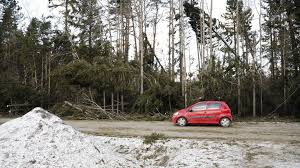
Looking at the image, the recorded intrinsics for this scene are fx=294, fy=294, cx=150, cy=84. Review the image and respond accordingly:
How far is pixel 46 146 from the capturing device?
27.1ft

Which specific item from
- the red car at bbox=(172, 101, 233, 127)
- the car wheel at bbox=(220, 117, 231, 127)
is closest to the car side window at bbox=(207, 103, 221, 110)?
the red car at bbox=(172, 101, 233, 127)

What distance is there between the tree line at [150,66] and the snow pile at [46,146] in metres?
13.6

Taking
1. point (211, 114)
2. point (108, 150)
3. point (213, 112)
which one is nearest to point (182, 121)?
point (211, 114)

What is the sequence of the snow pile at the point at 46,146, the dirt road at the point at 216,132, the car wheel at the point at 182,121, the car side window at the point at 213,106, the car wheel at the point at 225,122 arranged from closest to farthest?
the snow pile at the point at 46,146 → the dirt road at the point at 216,132 → the car wheel at the point at 225,122 → the car side window at the point at 213,106 → the car wheel at the point at 182,121

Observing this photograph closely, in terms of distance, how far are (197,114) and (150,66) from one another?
10908 mm

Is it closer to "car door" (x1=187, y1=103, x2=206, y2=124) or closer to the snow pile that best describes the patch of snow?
the snow pile

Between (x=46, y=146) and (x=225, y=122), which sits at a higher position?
(x=46, y=146)

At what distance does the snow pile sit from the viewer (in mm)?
7668

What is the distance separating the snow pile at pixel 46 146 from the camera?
7668mm

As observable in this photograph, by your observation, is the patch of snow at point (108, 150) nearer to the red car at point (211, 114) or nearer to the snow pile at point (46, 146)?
the snow pile at point (46, 146)

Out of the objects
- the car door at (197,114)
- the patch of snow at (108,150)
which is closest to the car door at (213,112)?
the car door at (197,114)

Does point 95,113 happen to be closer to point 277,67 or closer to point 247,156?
point 247,156

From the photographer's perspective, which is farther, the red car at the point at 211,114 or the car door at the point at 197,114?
the car door at the point at 197,114

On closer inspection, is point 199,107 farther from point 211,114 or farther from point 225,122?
point 225,122
